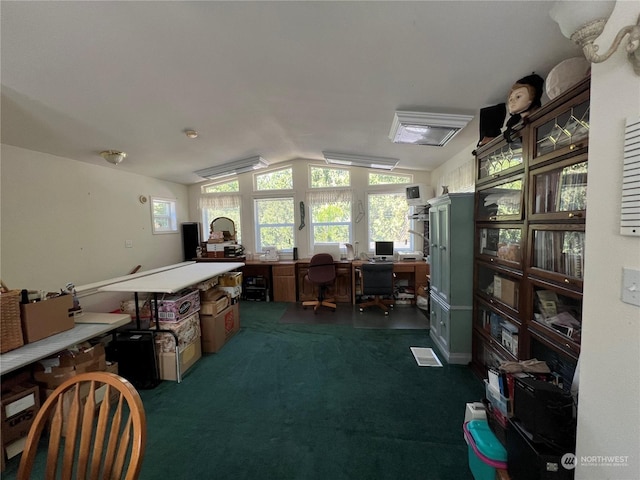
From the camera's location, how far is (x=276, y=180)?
5.10 metres

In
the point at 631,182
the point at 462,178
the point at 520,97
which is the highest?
the point at 520,97

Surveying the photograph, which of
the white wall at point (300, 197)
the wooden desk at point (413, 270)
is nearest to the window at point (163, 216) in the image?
the white wall at point (300, 197)

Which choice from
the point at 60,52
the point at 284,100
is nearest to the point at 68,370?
the point at 60,52

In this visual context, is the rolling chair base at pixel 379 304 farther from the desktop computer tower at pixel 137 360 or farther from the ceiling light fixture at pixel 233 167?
the ceiling light fixture at pixel 233 167

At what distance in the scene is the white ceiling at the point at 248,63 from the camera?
1.26 meters

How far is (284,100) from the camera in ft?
7.45

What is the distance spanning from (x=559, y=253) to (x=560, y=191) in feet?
1.15

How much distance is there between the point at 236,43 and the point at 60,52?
1.02 meters

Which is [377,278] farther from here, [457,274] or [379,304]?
[457,274]

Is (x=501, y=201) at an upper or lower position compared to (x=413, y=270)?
upper

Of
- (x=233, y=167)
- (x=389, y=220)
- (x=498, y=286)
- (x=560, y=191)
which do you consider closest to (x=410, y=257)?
(x=389, y=220)

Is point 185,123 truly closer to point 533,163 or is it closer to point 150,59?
point 150,59

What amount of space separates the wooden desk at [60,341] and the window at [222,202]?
3.09 m

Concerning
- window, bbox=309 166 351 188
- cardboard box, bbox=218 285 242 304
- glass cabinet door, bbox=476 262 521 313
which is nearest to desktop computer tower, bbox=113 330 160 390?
cardboard box, bbox=218 285 242 304
